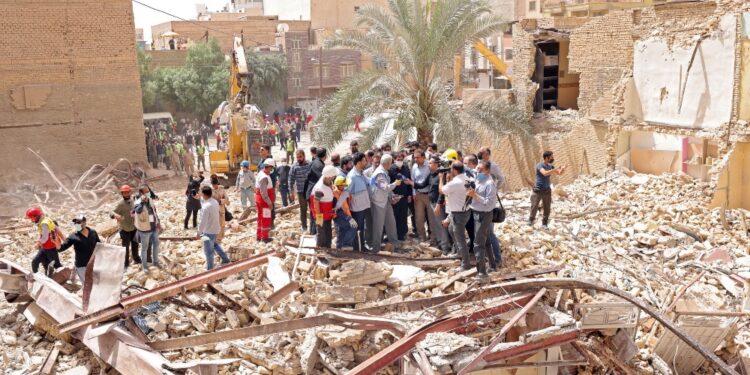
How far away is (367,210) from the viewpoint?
10148 millimetres

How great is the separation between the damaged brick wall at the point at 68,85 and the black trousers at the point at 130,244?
13.0 metres

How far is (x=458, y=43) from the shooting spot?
14.8m

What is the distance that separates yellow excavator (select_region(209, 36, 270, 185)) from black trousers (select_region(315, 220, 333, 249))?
8776 millimetres

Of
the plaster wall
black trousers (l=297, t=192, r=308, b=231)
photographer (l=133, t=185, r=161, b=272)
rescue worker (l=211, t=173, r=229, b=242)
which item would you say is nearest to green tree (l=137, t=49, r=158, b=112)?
the plaster wall

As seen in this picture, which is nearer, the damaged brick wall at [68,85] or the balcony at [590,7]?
the damaged brick wall at [68,85]

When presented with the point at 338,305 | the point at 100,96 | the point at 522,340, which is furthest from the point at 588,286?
the point at 100,96

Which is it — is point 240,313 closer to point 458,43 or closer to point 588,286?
point 588,286

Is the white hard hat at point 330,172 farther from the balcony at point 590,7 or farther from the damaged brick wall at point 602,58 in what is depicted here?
the balcony at point 590,7

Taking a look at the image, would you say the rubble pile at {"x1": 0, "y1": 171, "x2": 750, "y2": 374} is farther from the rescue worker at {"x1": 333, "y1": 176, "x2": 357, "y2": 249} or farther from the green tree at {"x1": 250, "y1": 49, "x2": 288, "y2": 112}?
the green tree at {"x1": 250, "y1": 49, "x2": 288, "y2": 112}

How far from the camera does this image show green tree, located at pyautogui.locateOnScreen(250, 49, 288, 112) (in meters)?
40.3

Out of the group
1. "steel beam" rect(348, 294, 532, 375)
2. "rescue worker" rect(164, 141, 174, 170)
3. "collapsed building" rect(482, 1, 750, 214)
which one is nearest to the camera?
"steel beam" rect(348, 294, 532, 375)

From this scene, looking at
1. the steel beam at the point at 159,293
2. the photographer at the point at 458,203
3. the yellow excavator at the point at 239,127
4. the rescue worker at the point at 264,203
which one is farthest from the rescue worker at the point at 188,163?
the photographer at the point at 458,203

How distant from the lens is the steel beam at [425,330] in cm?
701

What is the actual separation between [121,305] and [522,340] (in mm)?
4491
